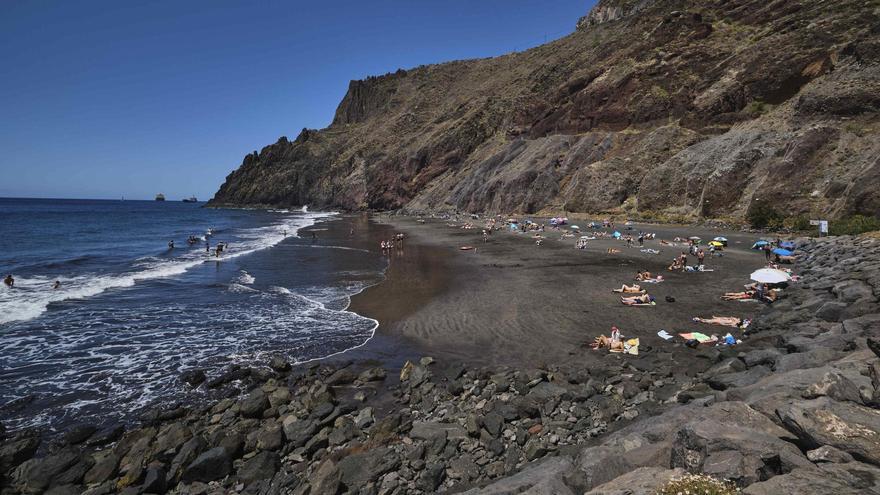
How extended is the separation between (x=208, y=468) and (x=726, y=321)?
639 inches

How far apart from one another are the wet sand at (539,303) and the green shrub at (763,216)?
4.62 meters

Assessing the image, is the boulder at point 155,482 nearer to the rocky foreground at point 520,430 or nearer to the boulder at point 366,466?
the rocky foreground at point 520,430

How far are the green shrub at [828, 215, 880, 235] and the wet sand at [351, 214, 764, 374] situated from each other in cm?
505

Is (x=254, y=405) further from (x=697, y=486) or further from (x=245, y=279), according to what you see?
(x=245, y=279)

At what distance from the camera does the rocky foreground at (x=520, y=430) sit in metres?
4.73

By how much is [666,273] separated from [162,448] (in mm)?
23917

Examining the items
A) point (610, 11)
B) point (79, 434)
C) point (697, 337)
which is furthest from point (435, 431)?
point (610, 11)

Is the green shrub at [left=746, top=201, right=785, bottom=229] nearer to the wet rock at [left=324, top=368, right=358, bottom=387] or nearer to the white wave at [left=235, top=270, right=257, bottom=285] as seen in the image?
the wet rock at [left=324, top=368, right=358, bottom=387]

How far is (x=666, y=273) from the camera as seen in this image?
77.9 ft

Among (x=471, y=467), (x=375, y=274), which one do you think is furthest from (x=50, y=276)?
(x=471, y=467)

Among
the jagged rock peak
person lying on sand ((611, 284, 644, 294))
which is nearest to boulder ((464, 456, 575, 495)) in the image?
person lying on sand ((611, 284, 644, 294))

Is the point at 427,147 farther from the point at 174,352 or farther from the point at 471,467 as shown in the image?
the point at 471,467

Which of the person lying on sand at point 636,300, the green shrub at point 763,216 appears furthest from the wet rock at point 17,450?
the green shrub at point 763,216

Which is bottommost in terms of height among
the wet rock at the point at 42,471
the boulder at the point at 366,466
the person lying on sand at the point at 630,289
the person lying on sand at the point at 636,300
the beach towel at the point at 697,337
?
the wet rock at the point at 42,471
